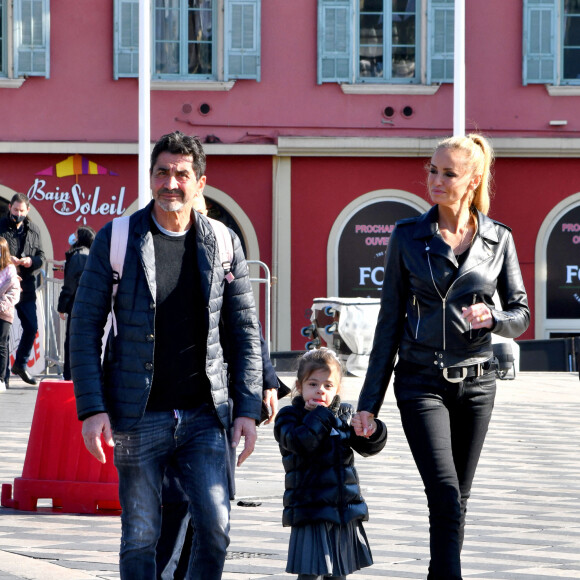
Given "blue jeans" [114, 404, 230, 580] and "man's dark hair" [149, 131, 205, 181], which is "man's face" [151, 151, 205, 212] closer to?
"man's dark hair" [149, 131, 205, 181]

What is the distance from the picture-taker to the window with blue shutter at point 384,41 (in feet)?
77.8

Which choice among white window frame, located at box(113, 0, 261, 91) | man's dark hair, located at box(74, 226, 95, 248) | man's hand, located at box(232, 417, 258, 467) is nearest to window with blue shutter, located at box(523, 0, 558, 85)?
white window frame, located at box(113, 0, 261, 91)

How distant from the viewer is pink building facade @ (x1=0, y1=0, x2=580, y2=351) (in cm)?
2336

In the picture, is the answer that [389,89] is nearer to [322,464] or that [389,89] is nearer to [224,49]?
[224,49]

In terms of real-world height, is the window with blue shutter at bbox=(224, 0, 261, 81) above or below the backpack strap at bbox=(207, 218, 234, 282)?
above

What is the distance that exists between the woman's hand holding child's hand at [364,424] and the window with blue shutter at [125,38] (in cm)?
1902

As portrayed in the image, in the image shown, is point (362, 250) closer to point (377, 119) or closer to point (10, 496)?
point (377, 119)

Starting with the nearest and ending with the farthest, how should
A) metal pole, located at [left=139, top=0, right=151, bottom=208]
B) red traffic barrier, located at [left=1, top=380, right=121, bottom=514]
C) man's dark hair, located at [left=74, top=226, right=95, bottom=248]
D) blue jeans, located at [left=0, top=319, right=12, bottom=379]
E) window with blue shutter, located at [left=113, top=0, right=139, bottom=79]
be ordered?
red traffic barrier, located at [left=1, top=380, right=121, bottom=514], man's dark hair, located at [left=74, top=226, right=95, bottom=248], blue jeans, located at [left=0, top=319, right=12, bottom=379], metal pole, located at [left=139, top=0, right=151, bottom=208], window with blue shutter, located at [left=113, top=0, right=139, bottom=79]

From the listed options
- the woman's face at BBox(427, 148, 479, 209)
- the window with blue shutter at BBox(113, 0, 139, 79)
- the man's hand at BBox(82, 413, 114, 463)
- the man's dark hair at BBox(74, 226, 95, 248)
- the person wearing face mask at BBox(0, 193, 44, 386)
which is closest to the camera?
the man's hand at BBox(82, 413, 114, 463)

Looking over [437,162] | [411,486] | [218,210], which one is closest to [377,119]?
[218,210]

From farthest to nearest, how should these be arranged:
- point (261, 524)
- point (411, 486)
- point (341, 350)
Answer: point (341, 350) → point (411, 486) → point (261, 524)

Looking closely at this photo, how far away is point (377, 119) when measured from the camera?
23.7 meters

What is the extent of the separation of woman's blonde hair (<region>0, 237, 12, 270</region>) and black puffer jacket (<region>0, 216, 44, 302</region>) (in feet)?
3.08

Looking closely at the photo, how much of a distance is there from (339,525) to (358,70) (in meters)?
19.3
